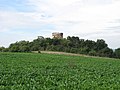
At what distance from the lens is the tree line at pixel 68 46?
80.6 meters

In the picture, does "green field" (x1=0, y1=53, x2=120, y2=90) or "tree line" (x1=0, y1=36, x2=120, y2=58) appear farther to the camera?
"tree line" (x1=0, y1=36, x2=120, y2=58)

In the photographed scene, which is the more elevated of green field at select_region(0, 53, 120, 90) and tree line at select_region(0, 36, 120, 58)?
tree line at select_region(0, 36, 120, 58)

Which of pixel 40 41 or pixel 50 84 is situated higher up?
pixel 40 41

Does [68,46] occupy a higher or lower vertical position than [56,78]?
higher

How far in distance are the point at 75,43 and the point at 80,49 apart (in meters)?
8.45

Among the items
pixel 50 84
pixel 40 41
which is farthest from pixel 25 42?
pixel 50 84

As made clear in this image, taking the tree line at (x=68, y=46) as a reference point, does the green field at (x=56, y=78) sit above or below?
below

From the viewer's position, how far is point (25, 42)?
287ft

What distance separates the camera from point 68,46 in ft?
291

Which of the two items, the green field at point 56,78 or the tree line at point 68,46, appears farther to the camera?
the tree line at point 68,46

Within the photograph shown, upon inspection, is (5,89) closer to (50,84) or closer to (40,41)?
(50,84)

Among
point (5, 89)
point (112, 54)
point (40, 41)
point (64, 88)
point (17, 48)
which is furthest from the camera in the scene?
point (40, 41)

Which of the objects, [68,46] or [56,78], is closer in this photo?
[56,78]

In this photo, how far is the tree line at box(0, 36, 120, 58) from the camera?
8062 centimetres
